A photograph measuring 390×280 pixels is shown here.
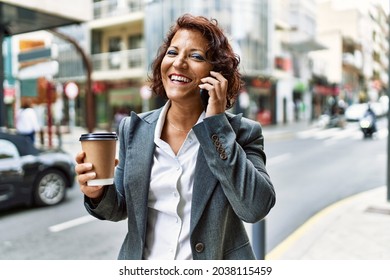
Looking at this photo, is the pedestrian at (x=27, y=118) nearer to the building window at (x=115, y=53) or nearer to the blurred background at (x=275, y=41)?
the blurred background at (x=275, y=41)

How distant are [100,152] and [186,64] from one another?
0.32 metres

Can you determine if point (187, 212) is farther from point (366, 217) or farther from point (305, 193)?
point (305, 193)

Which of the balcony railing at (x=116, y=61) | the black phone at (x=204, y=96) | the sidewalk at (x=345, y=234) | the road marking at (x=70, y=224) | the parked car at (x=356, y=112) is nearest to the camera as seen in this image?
the black phone at (x=204, y=96)

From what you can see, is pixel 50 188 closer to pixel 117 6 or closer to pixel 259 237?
pixel 117 6

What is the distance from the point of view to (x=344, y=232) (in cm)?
303

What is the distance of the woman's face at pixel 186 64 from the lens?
3.64 feet

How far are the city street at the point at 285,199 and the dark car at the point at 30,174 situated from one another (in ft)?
0.48

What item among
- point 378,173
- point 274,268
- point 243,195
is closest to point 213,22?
point 243,195

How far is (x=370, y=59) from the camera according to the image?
3160 millimetres

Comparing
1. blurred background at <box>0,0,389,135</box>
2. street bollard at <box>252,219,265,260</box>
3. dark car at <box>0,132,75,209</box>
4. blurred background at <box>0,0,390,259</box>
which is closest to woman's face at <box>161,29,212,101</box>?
blurred background at <box>0,0,390,259</box>

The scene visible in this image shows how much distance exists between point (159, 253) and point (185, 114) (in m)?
0.40

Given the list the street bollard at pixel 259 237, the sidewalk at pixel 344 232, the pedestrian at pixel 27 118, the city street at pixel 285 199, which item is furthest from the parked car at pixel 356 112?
the pedestrian at pixel 27 118

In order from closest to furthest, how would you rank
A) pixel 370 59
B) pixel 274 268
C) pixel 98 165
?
1. pixel 98 165
2. pixel 274 268
3. pixel 370 59

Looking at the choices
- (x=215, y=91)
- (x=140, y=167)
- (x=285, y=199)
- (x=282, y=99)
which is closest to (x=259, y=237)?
(x=140, y=167)
